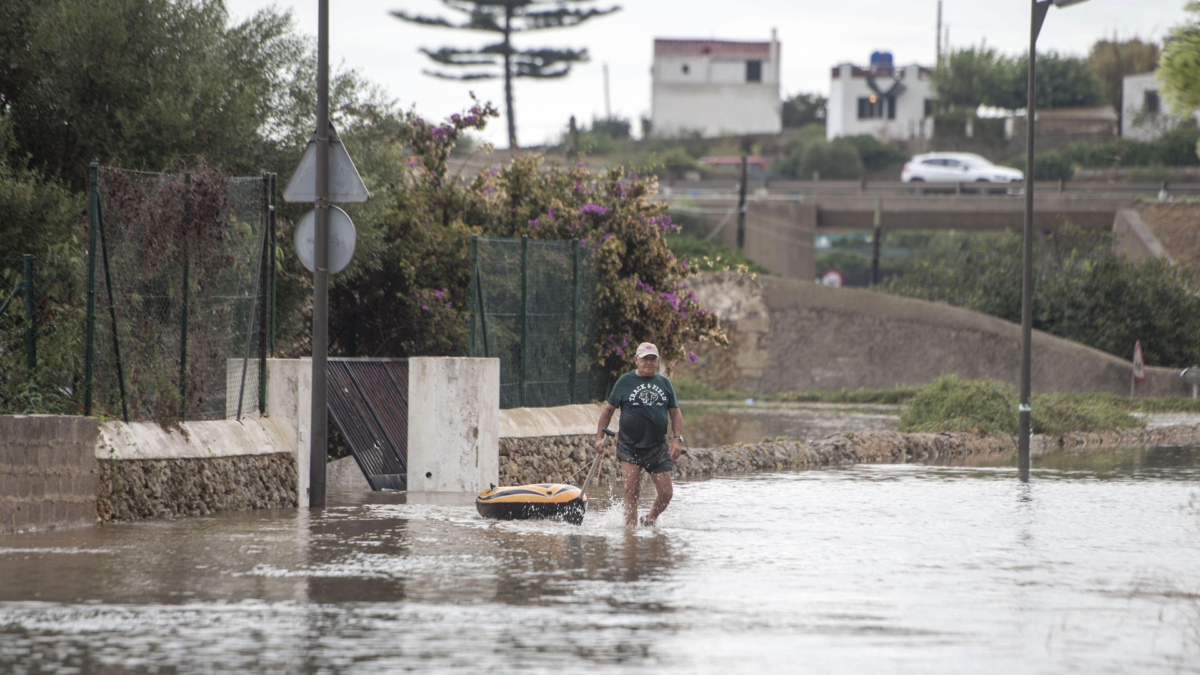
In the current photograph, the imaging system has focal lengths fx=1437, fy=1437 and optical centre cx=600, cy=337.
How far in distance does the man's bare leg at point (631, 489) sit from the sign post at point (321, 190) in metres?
2.95

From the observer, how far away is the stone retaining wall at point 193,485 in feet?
40.0

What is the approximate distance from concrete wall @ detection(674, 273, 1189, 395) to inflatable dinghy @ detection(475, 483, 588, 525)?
27364 millimetres

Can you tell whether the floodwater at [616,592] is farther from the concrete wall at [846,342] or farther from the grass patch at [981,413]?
the concrete wall at [846,342]

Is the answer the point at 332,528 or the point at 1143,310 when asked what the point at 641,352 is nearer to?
the point at 332,528

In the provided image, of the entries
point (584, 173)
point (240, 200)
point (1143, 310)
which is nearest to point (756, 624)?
point (240, 200)

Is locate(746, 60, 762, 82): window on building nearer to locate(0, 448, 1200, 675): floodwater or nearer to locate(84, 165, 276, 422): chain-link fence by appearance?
locate(0, 448, 1200, 675): floodwater

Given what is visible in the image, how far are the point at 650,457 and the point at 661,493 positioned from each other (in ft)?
1.12

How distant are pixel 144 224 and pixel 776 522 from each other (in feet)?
20.8

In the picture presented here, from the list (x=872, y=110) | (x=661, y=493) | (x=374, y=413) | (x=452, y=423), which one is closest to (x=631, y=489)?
(x=661, y=493)

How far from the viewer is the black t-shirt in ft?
40.9

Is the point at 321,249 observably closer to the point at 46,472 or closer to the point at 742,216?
the point at 46,472

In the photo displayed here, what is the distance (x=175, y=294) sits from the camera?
13.3 meters

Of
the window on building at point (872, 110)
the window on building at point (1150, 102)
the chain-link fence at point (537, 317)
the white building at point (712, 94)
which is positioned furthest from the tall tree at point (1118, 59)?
the chain-link fence at point (537, 317)

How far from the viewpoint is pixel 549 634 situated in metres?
7.38
